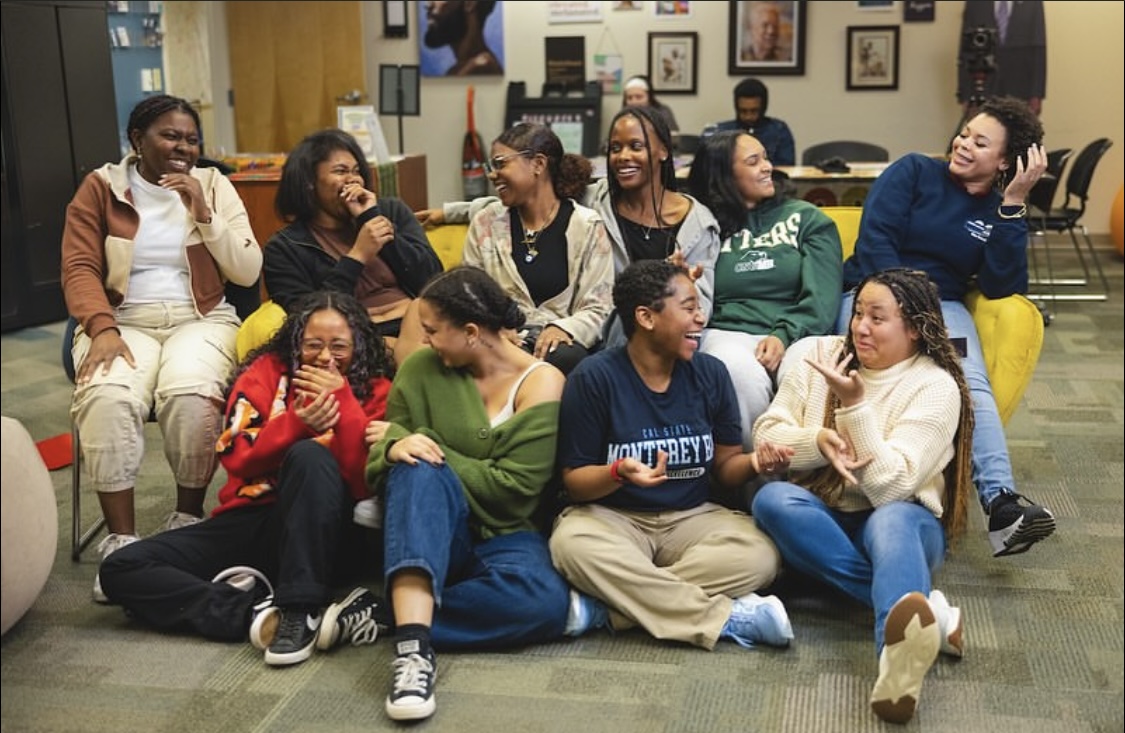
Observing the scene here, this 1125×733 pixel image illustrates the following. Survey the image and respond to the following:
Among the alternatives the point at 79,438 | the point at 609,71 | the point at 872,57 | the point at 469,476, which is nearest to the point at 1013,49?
the point at 872,57

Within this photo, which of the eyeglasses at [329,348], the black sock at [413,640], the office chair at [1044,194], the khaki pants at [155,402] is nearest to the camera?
the black sock at [413,640]

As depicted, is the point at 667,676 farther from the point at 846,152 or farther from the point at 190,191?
the point at 846,152

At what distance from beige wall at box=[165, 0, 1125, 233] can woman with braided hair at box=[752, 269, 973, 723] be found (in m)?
5.14

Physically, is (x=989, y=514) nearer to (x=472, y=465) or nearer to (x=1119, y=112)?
(x=472, y=465)

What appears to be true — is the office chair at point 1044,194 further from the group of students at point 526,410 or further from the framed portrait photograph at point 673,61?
the group of students at point 526,410

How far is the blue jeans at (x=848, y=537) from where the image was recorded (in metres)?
2.51

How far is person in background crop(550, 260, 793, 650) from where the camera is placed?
257 centimetres

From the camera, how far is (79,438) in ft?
9.87

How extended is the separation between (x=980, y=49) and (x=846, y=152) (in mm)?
848

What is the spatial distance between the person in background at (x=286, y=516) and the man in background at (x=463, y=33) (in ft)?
17.5

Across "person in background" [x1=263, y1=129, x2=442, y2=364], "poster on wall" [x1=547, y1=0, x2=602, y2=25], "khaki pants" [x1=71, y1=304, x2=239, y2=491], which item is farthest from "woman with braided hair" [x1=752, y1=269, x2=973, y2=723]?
"poster on wall" [x1=547, y1=0, x2=602, y2=25]

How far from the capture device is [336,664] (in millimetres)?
2508

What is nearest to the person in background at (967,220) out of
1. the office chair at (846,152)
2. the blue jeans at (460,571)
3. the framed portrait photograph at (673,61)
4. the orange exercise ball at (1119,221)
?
the blue jeans at (460,571)

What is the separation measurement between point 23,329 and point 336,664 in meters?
4.03
